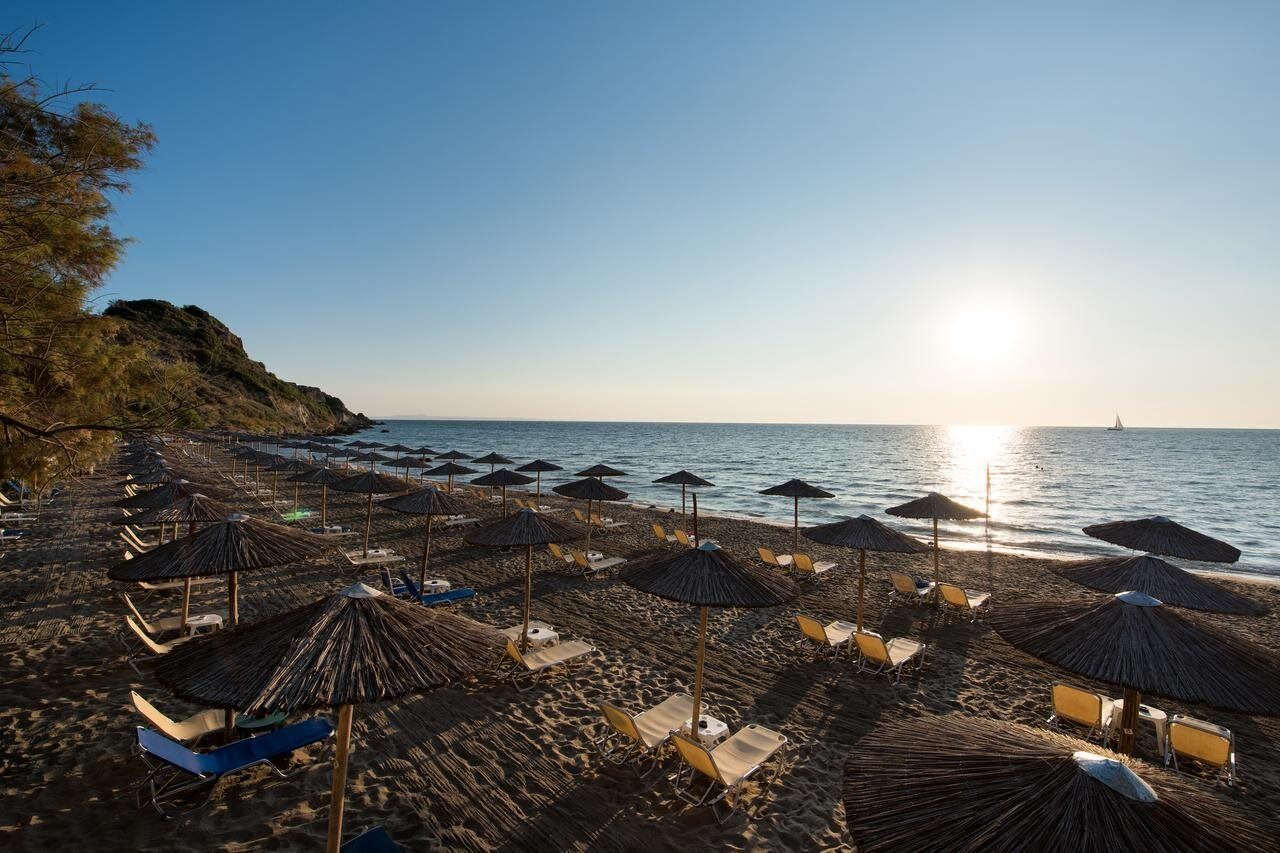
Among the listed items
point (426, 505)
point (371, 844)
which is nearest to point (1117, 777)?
point (371, 844)

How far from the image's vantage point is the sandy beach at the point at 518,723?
4.66 metres

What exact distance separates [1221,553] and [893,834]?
10.2 m

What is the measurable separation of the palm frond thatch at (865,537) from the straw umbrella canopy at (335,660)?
6733 millimetres

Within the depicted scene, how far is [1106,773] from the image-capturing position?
2.44m

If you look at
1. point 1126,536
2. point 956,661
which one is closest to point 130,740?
point 956,661

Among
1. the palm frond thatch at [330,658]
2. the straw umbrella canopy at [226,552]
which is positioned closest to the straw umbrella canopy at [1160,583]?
the palm frond thatch at [330,658]

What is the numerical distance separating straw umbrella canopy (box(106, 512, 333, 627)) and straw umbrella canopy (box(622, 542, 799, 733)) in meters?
3.98

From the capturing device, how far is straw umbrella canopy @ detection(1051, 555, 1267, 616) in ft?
22.0

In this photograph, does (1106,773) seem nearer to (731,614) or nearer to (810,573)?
(731,614)

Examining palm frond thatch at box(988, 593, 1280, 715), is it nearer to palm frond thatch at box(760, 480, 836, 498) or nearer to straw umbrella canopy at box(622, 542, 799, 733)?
straw umbrella canopy at box(622, 542, 799, 733)

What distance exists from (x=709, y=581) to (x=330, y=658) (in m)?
3.53

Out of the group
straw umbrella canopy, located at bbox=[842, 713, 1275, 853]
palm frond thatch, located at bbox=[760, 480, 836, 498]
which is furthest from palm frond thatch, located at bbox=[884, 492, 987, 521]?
straw umbrella canopy, located at bbox=[842, 713, 1275, 853]

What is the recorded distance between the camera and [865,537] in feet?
29.2

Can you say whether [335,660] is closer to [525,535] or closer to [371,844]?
[371,844]
